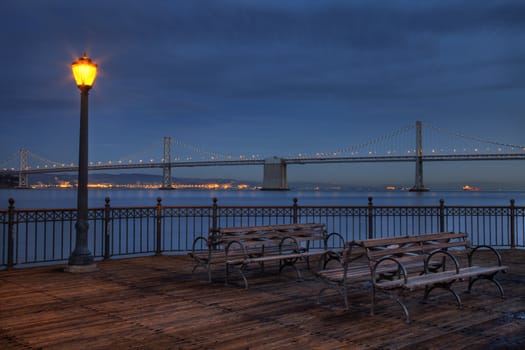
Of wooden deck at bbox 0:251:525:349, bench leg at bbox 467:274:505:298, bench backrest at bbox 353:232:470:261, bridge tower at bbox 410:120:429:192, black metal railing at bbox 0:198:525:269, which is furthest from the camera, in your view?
bridge tower at bbox 410:120:429:192

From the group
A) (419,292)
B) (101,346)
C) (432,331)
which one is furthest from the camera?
(419,292)

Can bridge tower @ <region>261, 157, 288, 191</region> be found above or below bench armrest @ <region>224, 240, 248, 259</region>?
above

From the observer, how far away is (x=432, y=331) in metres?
5.06

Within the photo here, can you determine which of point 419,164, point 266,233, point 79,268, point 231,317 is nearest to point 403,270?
point 231,317

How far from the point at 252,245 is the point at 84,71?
4.11 meters

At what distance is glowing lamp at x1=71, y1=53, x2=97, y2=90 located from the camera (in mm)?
8812

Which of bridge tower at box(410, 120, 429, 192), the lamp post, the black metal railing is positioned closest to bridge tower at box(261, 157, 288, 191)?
bridge tower at box(410, 120, 429, 192)

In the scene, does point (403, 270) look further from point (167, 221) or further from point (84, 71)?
point (167, 221)

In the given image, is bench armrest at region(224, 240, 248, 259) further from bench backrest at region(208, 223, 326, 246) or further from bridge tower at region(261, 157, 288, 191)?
bridge tower at region(261, 157, 288, 191)

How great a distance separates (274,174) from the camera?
7831 centimetres

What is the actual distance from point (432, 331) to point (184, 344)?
93.5 inches

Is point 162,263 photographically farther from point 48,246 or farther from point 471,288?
point 48,246

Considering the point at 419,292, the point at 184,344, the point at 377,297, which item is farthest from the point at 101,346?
the point at 419,292

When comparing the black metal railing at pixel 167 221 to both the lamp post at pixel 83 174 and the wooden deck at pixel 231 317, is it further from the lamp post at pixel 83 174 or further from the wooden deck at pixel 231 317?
the wooden deck at pixel 231 317
